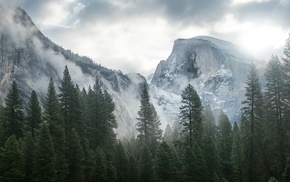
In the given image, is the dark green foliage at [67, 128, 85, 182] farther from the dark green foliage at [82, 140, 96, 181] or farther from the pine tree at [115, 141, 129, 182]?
the pine tree at [115, 141, 129, 182]

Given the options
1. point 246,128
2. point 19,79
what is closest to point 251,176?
point 246,128

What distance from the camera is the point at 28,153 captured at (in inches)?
1754

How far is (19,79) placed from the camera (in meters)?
194

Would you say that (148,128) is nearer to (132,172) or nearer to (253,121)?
(132,172)

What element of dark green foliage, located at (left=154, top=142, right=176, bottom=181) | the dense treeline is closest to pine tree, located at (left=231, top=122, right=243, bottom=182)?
the dense treeline

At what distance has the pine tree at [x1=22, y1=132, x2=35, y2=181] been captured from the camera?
145ft

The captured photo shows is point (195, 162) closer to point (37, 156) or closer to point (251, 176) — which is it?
point (251, 176)

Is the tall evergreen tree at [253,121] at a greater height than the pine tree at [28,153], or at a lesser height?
greater

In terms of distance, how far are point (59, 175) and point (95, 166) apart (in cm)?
919

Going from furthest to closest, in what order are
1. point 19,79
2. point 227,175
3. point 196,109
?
point 19,79
point 227,175
point 196,109

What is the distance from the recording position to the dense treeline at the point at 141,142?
42.6m

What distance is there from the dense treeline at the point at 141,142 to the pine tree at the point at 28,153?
10 centimetres

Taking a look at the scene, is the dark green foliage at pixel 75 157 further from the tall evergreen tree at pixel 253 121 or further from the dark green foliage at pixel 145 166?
the tall evergreen tree at pixel 253 121

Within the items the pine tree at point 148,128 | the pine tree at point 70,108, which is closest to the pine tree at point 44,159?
the pine tree at point 70,108
